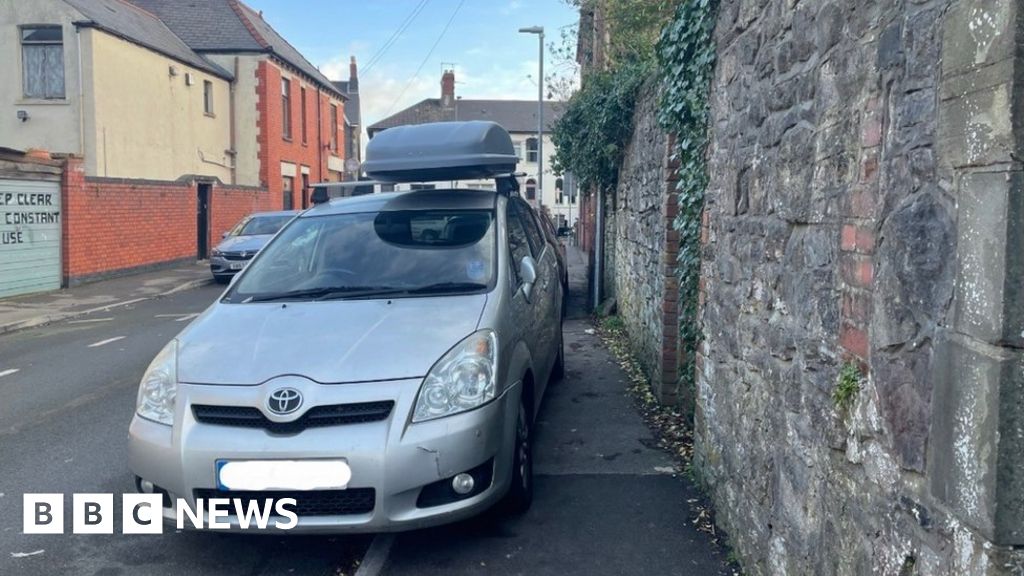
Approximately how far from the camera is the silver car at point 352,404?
356 centimetres

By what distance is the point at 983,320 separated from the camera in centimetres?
179

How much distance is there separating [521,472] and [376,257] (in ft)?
5.23

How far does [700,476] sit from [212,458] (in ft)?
8.61

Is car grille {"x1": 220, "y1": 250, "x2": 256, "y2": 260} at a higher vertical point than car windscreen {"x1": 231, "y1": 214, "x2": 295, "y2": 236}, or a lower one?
lower

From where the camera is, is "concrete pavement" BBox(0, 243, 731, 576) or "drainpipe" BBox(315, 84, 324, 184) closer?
"concrete pavement" BBox(0, 243, 731, 576)

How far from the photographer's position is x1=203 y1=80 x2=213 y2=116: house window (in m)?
27.0

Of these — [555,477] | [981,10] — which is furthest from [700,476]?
[981,10]

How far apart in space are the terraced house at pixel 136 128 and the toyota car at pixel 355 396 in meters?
12.8

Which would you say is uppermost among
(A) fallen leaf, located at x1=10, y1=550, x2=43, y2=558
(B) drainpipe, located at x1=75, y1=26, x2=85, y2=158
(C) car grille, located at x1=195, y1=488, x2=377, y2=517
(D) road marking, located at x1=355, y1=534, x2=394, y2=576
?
(B) drainpipe, located at x1=75, y1=26, x2=85, y2=158

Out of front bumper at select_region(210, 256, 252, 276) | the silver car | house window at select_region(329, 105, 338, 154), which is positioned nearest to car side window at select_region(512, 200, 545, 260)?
the silver car

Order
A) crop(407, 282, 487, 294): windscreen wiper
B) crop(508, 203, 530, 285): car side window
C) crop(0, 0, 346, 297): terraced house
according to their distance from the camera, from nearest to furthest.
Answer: crop(407, 282, 487, 294): windscreen wiper → crop(508, 203, 530, 285): car side window → crop(0, 0, 346, 297): terraced house

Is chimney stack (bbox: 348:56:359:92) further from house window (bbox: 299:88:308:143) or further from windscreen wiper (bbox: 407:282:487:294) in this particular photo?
windscreen wiper (bbox: 407:282:487:294)

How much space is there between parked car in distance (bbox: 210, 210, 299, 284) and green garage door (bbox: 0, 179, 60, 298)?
3053 mm

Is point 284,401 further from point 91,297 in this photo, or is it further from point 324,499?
point 91,297
